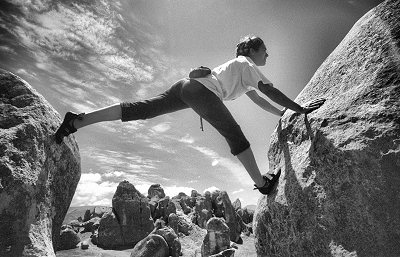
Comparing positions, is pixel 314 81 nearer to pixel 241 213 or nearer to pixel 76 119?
pixel 76 119

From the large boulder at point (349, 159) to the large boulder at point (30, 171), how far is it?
391cm

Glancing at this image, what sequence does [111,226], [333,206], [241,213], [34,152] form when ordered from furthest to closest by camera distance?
[241,213]
[111,226]
[34,152]
[333,206]

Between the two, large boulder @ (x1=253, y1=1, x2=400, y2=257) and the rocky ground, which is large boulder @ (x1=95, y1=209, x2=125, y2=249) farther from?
large boulder @ (x1=253, y1=1, x2=400, y2=257)

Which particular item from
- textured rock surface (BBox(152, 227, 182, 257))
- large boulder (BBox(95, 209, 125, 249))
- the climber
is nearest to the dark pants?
the climber

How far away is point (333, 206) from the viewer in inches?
131

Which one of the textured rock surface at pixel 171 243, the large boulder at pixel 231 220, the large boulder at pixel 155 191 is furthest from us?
the large boulder at pixel 155 191

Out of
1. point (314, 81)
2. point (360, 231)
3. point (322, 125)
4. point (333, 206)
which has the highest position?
point (314, 81)

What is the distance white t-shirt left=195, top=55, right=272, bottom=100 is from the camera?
434 cm

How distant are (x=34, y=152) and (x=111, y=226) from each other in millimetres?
43841

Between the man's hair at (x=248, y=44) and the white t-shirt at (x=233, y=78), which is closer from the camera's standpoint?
the white t-shirt at (x=233, y=78)

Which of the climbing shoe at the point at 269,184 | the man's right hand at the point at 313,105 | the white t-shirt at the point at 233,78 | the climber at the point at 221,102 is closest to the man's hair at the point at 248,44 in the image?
the climber at the point at 221,102

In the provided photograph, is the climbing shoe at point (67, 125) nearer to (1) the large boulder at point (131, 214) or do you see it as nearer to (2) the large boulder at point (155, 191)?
(1) the large boulder at point (131, 214)

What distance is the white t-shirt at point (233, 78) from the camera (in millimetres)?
4344

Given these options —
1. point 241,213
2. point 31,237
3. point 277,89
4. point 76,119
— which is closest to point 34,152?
point 76,119
